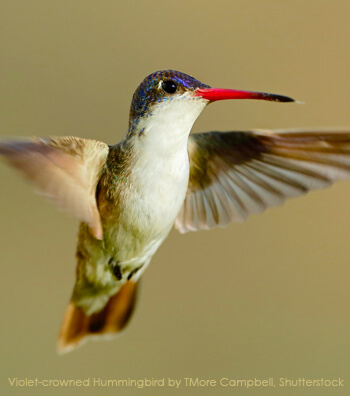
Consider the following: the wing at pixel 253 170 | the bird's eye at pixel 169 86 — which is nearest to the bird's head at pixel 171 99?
the bird's eye at pixel 169 86

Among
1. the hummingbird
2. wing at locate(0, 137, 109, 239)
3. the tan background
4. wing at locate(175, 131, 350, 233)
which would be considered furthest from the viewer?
the tan background

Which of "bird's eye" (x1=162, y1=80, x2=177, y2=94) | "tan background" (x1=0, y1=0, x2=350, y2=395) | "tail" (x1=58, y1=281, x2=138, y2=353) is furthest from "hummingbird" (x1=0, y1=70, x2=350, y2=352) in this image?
"tan background" (x1=0, y1=0, x2=350, y2=395)

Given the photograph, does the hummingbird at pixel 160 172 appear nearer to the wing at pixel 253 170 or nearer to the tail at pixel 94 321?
the wing at pixel 253 170

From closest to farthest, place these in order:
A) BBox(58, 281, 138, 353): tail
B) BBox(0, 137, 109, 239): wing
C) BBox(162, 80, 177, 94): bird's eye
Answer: BBox(0, 137, 109, 239): wing < BBox(162, 80, 177, 94): bird's eye < BBox(58, 281, 138, 353): tail

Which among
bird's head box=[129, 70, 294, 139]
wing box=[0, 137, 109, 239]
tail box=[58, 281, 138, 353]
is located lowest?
tail box=[58, 281, 138, 353]

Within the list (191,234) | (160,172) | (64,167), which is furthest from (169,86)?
(191,234)

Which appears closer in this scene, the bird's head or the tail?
the bird's head

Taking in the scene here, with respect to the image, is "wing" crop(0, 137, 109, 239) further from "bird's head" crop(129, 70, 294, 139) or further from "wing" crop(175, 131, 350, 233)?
"wing" crop(175, 131, 350, 233)
